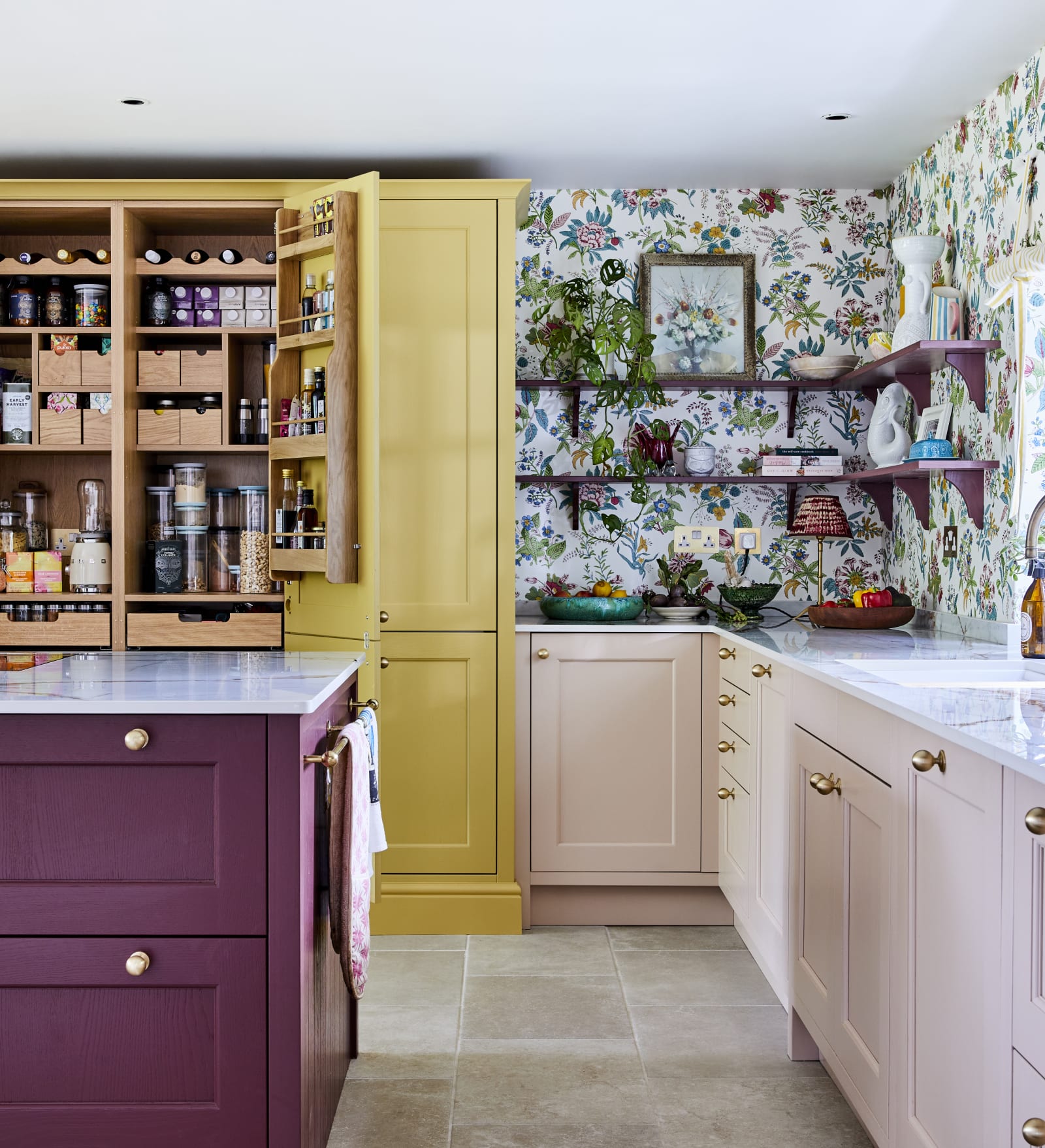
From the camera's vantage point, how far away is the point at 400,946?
10.8ft

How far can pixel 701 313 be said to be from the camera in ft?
12.7

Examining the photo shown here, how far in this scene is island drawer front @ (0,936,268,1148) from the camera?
179 cm

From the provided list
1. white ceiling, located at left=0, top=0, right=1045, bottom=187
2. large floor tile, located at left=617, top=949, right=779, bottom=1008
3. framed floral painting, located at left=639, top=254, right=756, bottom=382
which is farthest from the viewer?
framed floral painting, located at left=639, top=254, right=756, bottom=382

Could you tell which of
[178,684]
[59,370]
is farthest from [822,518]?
[59,370]

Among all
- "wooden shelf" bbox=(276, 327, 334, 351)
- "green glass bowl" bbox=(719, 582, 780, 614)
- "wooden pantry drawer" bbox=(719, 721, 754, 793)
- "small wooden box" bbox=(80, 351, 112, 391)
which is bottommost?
"wooden pantry drawer" bbox=(719, 721, 754, 793)

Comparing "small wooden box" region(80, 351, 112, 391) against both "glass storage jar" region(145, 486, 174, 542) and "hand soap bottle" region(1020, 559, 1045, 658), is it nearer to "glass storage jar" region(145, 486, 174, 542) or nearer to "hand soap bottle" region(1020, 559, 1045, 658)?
"glass storage jar" region(145, 486, 174, 542)

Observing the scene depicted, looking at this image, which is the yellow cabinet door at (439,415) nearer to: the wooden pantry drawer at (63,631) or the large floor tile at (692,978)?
the wooden pantry drawer at (63,631)

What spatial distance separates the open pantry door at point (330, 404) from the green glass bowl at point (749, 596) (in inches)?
47.2

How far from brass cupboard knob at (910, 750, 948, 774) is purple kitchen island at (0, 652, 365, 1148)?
38.5 inches

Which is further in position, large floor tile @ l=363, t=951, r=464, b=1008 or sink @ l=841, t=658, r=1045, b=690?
large floor tile @ l=363, t=951, r=464, b=1008

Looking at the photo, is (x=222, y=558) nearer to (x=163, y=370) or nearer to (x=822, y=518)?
(x=163, y=370)

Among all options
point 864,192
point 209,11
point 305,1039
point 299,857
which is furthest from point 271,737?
point 864,192

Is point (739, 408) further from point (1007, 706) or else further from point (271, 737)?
point (271, 737)

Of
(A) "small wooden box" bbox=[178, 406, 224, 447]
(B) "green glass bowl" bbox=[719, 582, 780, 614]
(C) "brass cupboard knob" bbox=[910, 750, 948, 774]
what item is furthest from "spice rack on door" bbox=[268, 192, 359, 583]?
(C) "brass cupboard knob" bbox=[910, 750, 948, 774]
